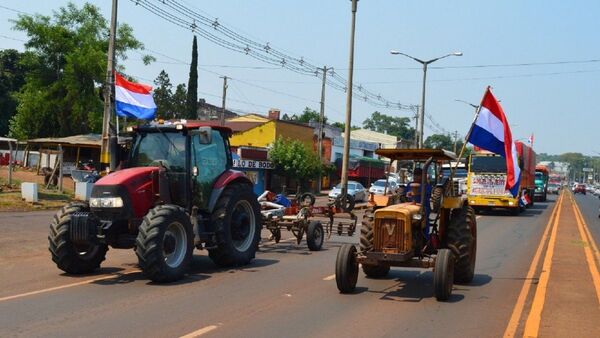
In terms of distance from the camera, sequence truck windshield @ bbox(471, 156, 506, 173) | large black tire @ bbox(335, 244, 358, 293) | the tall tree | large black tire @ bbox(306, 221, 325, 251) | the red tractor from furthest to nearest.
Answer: the tall tree, truck windshield @ bbox(471, 156, 506, 173), large black tire @ bbox(306, 221, 325, 251), the red tractor, large black tire @ bbox(335, 244, 358, 293)

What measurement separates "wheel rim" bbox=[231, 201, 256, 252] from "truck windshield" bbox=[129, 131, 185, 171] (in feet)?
5.24

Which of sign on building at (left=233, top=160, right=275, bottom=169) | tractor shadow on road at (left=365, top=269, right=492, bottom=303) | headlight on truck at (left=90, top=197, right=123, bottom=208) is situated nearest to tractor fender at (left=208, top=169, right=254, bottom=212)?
headlight on truck at (left=90, top=197, right=123, bottom=208)

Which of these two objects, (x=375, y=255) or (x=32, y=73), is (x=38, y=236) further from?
(x=32, y=73)

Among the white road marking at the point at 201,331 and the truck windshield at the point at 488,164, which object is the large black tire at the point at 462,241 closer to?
the white road marking at the point at 201,331

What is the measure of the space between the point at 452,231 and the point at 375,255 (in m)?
1.76

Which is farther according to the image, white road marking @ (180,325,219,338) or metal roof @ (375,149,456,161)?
metal roof @ (375,149,456,161)

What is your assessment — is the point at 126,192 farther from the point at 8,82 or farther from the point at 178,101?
the point at 178,101

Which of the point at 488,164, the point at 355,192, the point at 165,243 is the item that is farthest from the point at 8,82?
the point at 165,243

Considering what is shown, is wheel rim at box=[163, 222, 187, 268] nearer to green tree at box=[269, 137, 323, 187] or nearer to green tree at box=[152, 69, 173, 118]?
green tree at box=[269, 137, 323, 187]

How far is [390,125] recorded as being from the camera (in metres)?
169

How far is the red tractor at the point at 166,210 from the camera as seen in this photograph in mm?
10055

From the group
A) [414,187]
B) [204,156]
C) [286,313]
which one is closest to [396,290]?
[414,187]

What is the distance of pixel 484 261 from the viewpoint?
47.3 feet

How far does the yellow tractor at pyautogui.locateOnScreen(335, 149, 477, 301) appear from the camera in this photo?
9.45 metres
